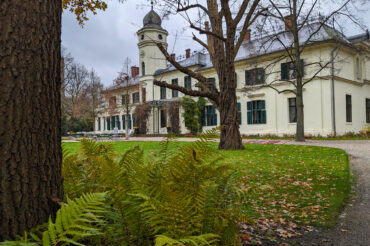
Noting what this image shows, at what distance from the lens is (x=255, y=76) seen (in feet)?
71.2

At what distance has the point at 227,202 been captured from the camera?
1.97 meters

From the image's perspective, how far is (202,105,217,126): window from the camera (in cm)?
2667

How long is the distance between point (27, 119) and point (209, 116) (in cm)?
2575

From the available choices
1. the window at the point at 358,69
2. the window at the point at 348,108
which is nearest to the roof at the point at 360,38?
the window at the point at 358,69

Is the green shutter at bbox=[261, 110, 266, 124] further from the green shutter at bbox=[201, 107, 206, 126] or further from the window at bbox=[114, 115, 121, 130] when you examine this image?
the window at bbox=[114, 115, 121, 130]

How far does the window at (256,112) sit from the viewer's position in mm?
22891

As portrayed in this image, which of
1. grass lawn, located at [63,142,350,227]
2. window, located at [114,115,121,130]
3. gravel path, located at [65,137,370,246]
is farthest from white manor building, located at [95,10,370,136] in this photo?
gravel path, located at [65,137,370,246]

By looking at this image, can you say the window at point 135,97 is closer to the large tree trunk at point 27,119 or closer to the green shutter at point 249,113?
the green shutter at point 249,113

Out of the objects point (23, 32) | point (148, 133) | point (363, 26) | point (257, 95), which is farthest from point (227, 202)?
point (148, 133)

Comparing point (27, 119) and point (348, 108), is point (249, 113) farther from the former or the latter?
point (27, 119)

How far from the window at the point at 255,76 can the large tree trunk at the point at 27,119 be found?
65.0 ft

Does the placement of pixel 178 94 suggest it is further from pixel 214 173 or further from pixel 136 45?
pixel 214 173

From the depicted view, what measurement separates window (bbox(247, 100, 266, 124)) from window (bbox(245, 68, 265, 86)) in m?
1.69

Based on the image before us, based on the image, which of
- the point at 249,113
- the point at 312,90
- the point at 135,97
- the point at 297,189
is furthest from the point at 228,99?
the point at 135,97
